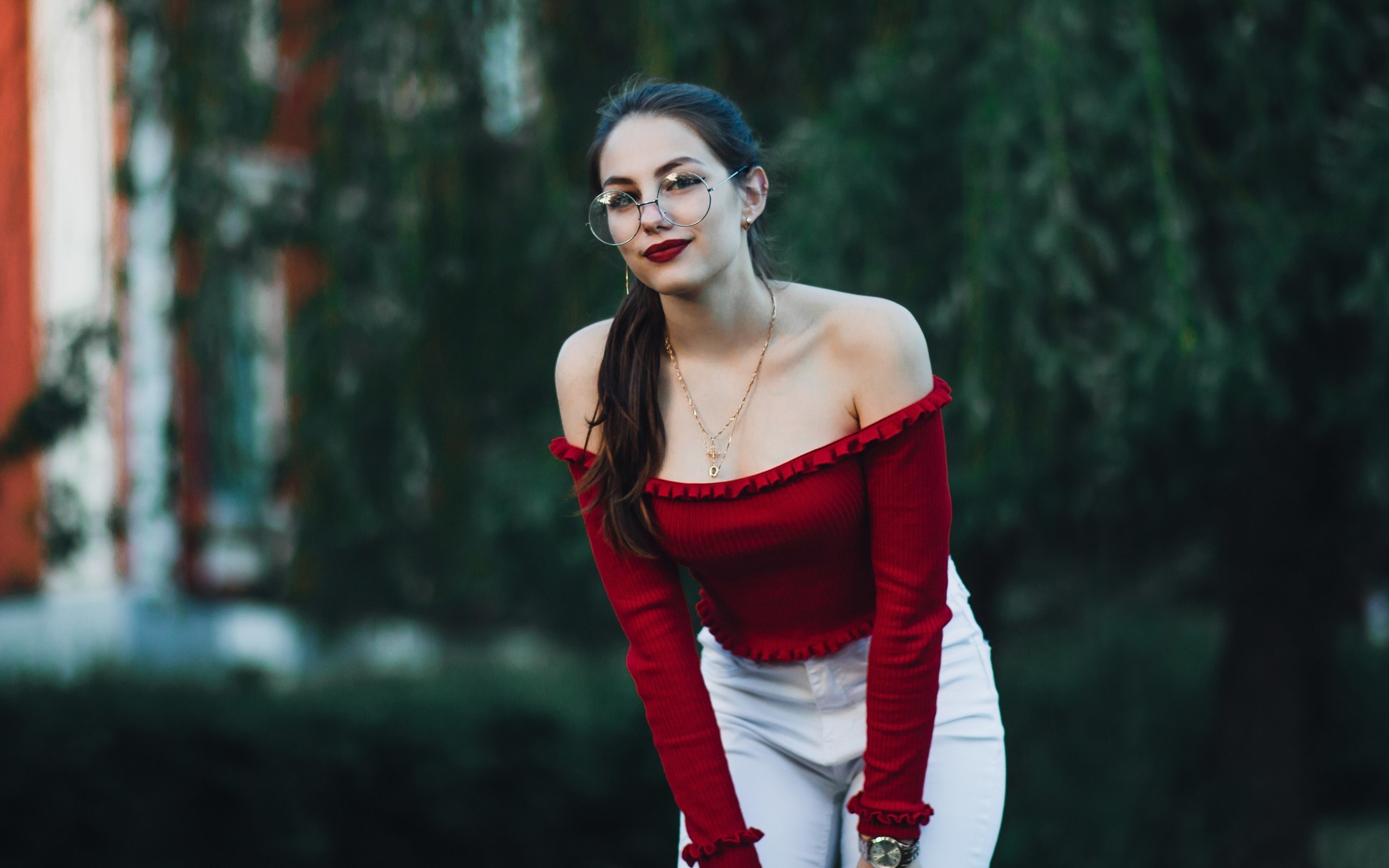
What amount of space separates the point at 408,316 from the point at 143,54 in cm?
120

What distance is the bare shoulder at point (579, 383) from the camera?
2.28 metres

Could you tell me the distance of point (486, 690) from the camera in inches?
235

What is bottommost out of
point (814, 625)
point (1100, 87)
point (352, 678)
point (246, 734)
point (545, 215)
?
point (814, 625)

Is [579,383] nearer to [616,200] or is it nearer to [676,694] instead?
[616,200]

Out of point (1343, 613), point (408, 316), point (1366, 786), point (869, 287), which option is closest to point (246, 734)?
point (408, 316)

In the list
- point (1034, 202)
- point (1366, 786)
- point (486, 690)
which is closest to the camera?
point (1034, 202)

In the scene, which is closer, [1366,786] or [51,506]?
[51,506]

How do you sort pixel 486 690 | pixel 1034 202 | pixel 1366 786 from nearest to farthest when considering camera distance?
1. pixel 1034 202
2. pixel 486 690
3. pixel 1366 786

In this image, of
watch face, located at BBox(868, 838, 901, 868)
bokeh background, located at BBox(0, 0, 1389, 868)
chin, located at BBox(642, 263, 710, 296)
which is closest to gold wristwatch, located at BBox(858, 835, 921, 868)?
watch face, located at BBox(868, 838, 901, 868)

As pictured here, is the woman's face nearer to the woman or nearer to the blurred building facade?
the woman

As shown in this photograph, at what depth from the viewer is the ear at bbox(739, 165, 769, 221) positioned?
7.32 feet

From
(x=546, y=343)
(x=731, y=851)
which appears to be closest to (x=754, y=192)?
(x=731, y=851)

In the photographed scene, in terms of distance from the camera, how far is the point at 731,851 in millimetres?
2117

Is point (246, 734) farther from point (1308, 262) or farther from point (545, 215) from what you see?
point (1308, 262)
